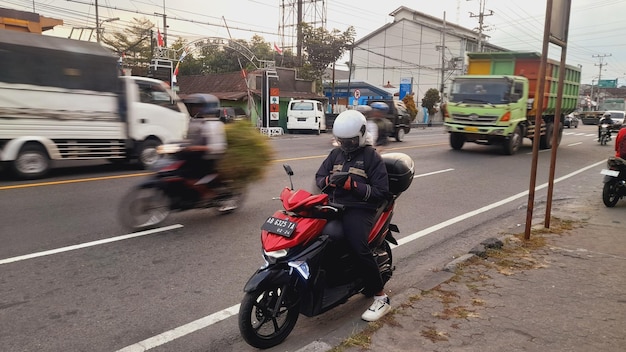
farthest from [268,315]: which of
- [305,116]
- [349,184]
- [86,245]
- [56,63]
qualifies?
[305,116]

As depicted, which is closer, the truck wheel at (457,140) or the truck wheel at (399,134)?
the truck wheel at (457,140)

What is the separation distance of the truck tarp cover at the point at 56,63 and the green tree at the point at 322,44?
90.8 feet

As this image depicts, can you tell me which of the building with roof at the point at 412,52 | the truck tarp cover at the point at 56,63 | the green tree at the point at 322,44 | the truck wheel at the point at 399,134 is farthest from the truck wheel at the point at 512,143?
the building with roof at the point at 412,52

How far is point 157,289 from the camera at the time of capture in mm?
4102

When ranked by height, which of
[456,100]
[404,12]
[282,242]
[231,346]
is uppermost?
[404,12]

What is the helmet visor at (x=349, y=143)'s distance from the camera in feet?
11.2

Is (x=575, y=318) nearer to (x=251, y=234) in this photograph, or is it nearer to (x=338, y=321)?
(x=338, y=321)

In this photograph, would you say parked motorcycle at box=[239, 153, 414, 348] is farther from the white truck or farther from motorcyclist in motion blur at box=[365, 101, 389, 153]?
the white truck

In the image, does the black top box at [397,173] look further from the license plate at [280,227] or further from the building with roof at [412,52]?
the building with roof at [412,52]

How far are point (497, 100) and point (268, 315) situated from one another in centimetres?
1373

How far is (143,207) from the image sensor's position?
5.88 metres

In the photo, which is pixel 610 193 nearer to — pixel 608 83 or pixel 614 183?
pixel 614 183

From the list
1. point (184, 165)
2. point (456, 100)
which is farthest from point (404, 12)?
point (184, 165)

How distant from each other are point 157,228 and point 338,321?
3266 mm
